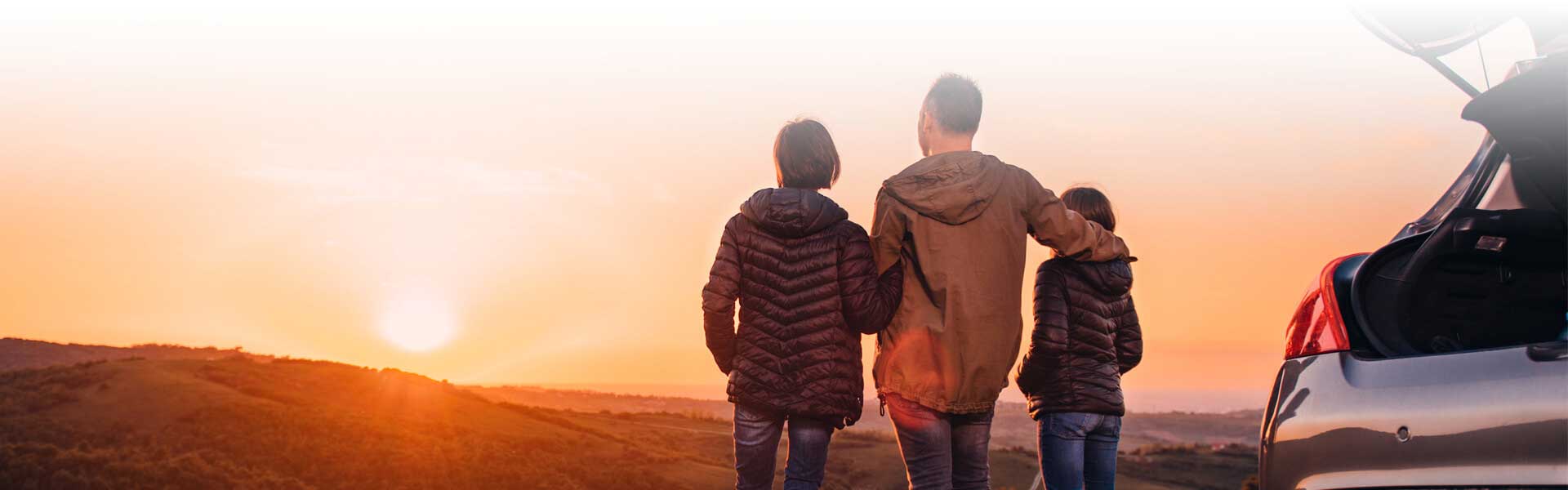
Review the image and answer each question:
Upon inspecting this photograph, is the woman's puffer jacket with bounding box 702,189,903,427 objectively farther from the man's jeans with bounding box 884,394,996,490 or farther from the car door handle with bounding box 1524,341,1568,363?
the car door handle with bounding box 1524,341,1568,363

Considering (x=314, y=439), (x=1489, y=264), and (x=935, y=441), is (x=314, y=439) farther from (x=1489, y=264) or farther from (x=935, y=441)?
(x=1489, y=264)

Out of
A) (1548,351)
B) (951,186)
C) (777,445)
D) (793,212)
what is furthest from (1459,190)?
(777,445)

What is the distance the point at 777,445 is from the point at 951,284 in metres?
1.06

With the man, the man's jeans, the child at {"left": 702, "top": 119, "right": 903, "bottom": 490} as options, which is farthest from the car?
the child at {"left": 702, "top": 119, "right": 903, "bottom": 490}

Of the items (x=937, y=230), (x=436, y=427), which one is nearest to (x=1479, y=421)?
(x=937, y=230)

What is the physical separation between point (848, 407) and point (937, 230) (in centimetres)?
85

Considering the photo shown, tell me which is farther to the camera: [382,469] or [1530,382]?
[382,469]

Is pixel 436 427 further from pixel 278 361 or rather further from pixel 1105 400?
pixel 1105 400

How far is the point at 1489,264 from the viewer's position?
11.2 ft

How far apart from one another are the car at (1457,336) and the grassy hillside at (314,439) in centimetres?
2464

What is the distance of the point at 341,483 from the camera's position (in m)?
25.3

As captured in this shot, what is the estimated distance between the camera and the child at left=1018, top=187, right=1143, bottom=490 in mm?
5609

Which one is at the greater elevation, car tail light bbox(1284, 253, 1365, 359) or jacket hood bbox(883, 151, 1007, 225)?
jacket hood bbox(883, 151, 1007, 225)

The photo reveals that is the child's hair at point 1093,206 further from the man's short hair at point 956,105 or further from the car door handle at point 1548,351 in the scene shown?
the car door handle at point 1548,351
